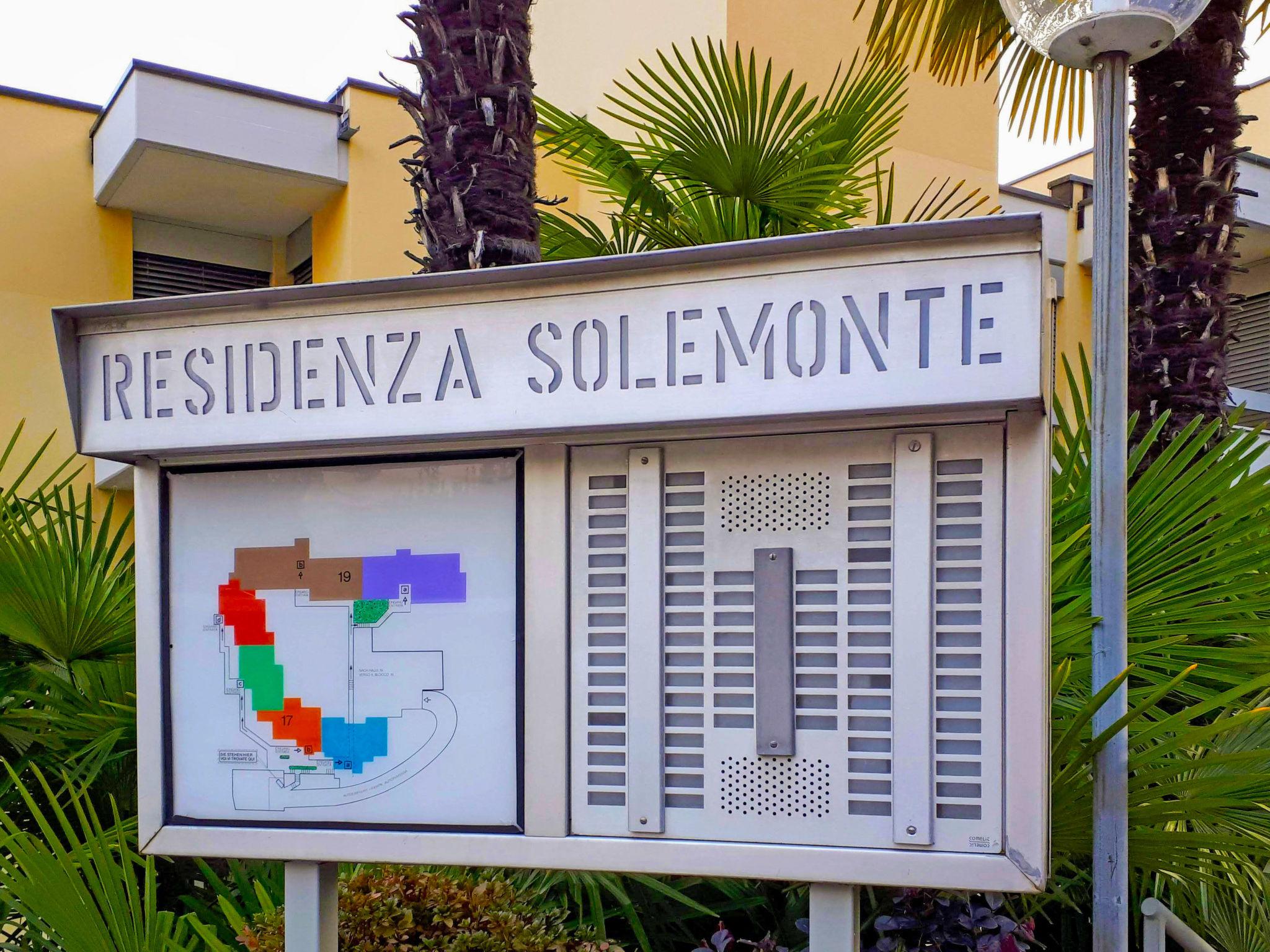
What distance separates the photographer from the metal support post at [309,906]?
182 centimetres

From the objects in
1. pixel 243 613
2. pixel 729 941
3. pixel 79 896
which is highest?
pixel 243 613

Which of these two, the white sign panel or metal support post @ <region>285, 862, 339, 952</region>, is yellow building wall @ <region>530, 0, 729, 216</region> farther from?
metal support post @ <region>285, 862, 339, 952</region>

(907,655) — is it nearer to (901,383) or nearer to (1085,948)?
(901,383)

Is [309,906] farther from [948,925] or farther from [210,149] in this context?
[210,149]

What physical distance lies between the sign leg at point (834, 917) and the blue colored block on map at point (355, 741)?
71 cm

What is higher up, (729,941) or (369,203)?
(369,203)

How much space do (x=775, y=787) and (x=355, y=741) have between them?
68 centimetres

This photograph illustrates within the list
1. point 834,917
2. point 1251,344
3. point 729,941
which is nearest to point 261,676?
point 834,917

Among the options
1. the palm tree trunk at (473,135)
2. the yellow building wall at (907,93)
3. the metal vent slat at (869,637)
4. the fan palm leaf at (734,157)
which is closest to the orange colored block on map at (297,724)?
the metal vent slat at (869,637)

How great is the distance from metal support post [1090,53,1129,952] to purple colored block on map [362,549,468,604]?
1013mm

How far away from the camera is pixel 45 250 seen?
9211 millimetres

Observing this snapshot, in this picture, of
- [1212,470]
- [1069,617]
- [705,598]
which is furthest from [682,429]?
[1212,470]

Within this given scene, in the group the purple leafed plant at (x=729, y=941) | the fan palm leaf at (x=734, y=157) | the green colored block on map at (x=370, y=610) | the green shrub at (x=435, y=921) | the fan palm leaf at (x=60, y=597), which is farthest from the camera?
the fan palm leaf at (x=734, y=157)

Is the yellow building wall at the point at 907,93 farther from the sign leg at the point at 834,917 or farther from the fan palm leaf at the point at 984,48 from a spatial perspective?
the sign leg at the point at 834,917
